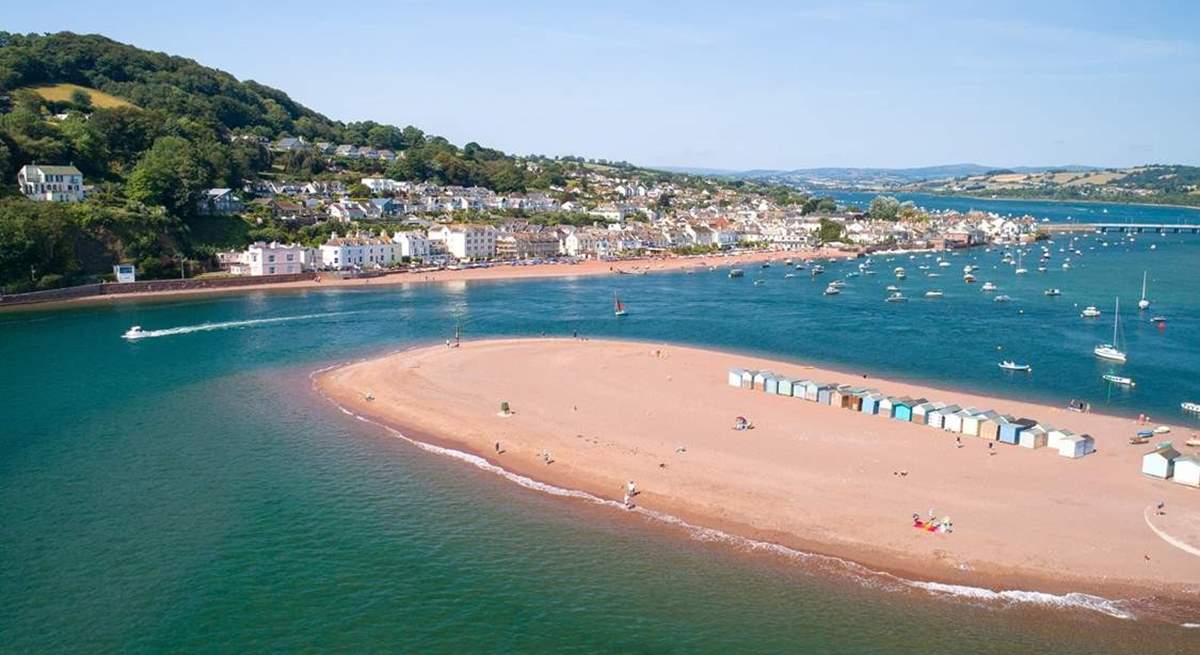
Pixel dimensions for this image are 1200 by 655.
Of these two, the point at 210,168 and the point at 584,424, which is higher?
the point at 210,168

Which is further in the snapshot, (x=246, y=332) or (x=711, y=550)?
(x=246, y=332)

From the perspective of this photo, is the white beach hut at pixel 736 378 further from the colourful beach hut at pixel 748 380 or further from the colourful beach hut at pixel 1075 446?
the colourful beach hut at pixel 1075 446

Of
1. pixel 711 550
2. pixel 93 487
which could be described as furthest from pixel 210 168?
pixel 711 550

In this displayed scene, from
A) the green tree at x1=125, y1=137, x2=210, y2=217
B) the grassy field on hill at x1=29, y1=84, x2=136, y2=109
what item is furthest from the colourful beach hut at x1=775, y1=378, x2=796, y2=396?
the grassy field on hill at x1=29, y1=84, x2=136, y2=109

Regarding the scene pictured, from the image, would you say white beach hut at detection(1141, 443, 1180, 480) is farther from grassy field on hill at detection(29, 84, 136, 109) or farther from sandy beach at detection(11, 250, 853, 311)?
grassy field on hill at detection(29, 84, 136, 109)

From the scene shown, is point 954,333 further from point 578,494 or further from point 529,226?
point 529,226

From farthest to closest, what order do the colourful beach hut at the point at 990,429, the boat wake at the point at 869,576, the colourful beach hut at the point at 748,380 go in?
the colourful beach hut at the point at 748,380 < the colourful beach hut at the point at 990,429 < the boat wake at the point at 869,576

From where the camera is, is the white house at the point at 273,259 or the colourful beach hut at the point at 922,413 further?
the white house at the point at 273,259

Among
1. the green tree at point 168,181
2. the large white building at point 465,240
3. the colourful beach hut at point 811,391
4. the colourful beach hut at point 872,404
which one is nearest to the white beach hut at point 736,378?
the colourful beach hut at point 811,391
